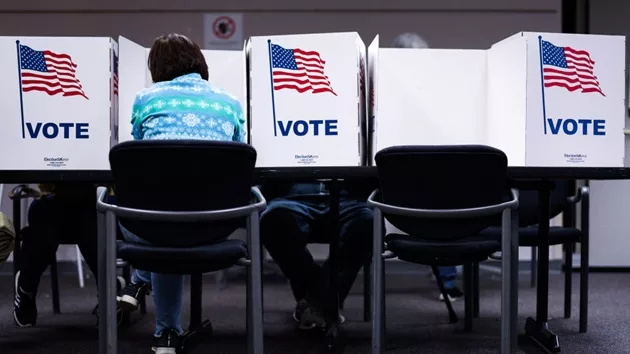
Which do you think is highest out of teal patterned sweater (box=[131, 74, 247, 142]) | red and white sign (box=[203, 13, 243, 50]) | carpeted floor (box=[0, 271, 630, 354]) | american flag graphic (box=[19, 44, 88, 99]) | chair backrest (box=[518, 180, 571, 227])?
red and white sign (box=[203, 13, 243, 50])

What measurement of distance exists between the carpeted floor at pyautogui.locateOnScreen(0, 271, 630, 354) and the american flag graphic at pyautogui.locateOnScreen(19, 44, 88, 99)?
0.93 metres

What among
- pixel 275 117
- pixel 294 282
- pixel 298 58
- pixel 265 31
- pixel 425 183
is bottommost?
pixel 294 282

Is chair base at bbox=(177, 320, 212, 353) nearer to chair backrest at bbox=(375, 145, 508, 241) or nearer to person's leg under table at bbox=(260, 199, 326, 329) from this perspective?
person's leg under table at bbox=(260, 199, 326, 329)

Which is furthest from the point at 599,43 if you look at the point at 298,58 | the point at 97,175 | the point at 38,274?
the point at 38,274

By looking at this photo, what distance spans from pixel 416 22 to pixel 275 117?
8.27 ft

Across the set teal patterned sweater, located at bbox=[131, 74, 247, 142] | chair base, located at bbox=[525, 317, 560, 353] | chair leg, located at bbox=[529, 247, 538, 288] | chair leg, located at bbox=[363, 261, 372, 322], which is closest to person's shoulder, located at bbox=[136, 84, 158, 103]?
teal patterned sweater, located at bbox=[131, 74, 247, 142]

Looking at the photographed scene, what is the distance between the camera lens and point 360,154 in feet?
6.86

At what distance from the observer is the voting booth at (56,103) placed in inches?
80.4

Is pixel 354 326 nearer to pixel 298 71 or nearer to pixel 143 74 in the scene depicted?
pixel 298 71

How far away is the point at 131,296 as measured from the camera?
236cm

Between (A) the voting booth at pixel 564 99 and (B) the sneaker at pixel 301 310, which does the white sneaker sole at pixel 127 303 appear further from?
(A) the voting booth at pixel 564 99

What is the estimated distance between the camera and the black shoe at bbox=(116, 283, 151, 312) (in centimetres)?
233

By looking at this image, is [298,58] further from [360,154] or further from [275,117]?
[360,154]

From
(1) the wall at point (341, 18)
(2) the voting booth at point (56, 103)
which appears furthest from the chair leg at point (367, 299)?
(1) the wall at point (341, 18)
